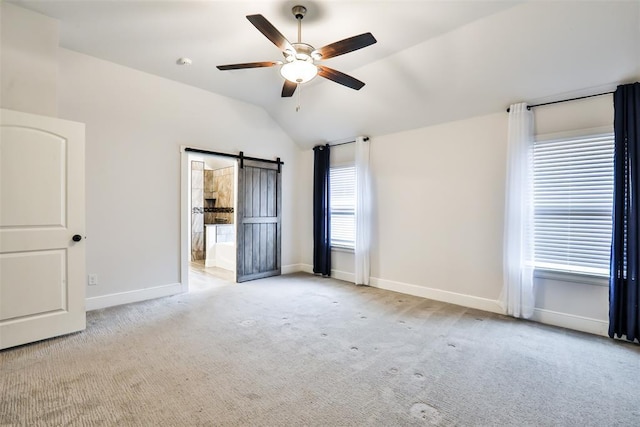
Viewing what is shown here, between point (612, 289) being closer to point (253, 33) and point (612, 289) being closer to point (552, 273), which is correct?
point (552, 273)

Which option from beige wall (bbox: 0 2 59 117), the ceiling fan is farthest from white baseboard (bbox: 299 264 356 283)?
beige wall (bbox: 0 2 59 117)

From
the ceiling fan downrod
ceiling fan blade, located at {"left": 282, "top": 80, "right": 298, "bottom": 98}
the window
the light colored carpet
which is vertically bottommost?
the light colored carpet

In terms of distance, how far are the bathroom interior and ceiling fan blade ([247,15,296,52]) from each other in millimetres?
4353

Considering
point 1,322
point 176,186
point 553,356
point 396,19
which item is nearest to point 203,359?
point 1,322

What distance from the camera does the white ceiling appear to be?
265cm

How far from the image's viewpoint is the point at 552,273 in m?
3.31

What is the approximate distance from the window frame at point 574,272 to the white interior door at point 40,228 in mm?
4880

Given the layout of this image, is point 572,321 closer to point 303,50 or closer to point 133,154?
point 303,50

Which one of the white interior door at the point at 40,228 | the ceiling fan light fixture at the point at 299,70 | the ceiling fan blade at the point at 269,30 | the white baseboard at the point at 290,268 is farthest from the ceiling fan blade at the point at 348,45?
the white baseboard at the point at 290,268

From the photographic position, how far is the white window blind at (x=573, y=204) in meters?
3.07

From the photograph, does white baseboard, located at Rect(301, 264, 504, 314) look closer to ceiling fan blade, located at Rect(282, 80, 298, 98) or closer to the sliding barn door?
the sliding barn door

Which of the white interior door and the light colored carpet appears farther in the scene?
the white interior door

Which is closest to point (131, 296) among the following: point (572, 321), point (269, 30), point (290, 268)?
point (290, 268)

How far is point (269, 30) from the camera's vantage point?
88.7 inches
